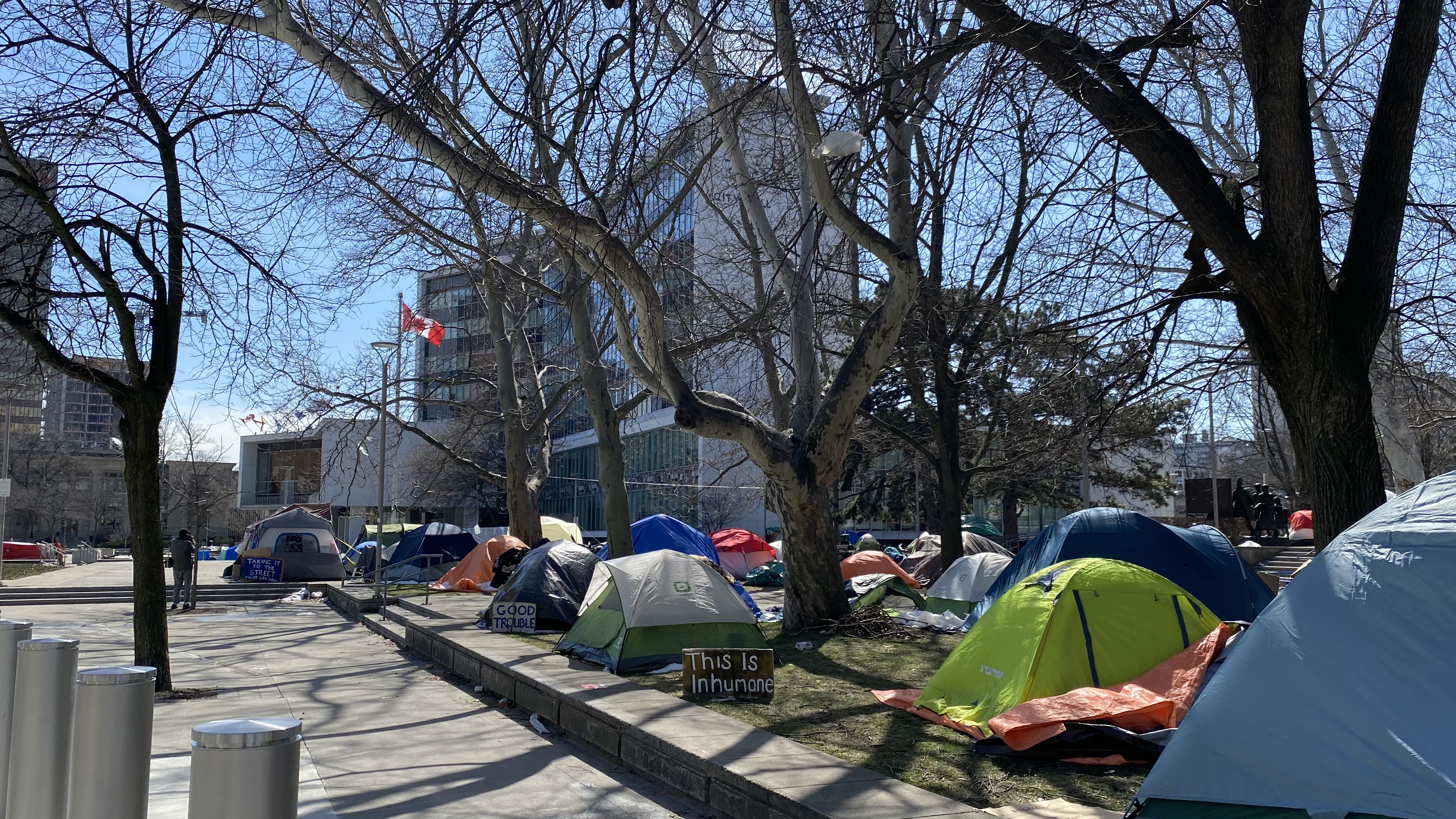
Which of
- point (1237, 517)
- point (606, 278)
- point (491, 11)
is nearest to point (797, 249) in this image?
point (606, 278)

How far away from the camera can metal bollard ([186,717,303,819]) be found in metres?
2.98

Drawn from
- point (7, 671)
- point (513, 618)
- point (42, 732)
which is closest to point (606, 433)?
point (513, 618)

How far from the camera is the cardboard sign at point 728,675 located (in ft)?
32.1

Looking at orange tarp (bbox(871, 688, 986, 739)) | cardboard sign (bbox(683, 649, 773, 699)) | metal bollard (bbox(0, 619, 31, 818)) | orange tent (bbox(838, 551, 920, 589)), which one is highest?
metal bollard (bbox(0, 619, 31, 818))

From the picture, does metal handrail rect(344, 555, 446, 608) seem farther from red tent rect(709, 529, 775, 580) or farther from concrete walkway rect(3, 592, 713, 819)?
concrete walkway rect(3, 592, 713, 819)

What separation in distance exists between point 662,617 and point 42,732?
773 centimetres

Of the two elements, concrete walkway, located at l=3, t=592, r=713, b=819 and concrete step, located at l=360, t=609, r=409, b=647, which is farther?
concrete step, located at l=360, t=609, r=409, b=647

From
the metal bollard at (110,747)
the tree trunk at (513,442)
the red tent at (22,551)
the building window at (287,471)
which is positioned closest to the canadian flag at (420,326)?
the tree trunk at (513,442)

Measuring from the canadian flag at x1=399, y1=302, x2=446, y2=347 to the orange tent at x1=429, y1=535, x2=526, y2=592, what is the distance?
16.9ft

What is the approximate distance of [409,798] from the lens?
7082 mm

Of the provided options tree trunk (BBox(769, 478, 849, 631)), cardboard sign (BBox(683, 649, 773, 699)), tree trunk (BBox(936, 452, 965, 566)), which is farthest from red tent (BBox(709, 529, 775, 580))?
cardboard sign (BBox(683, 649, 773, 699))

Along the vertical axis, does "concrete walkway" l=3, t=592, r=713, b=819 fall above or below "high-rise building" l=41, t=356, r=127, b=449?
below

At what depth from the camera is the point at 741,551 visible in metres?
31.3

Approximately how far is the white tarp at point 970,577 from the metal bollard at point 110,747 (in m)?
13.2
